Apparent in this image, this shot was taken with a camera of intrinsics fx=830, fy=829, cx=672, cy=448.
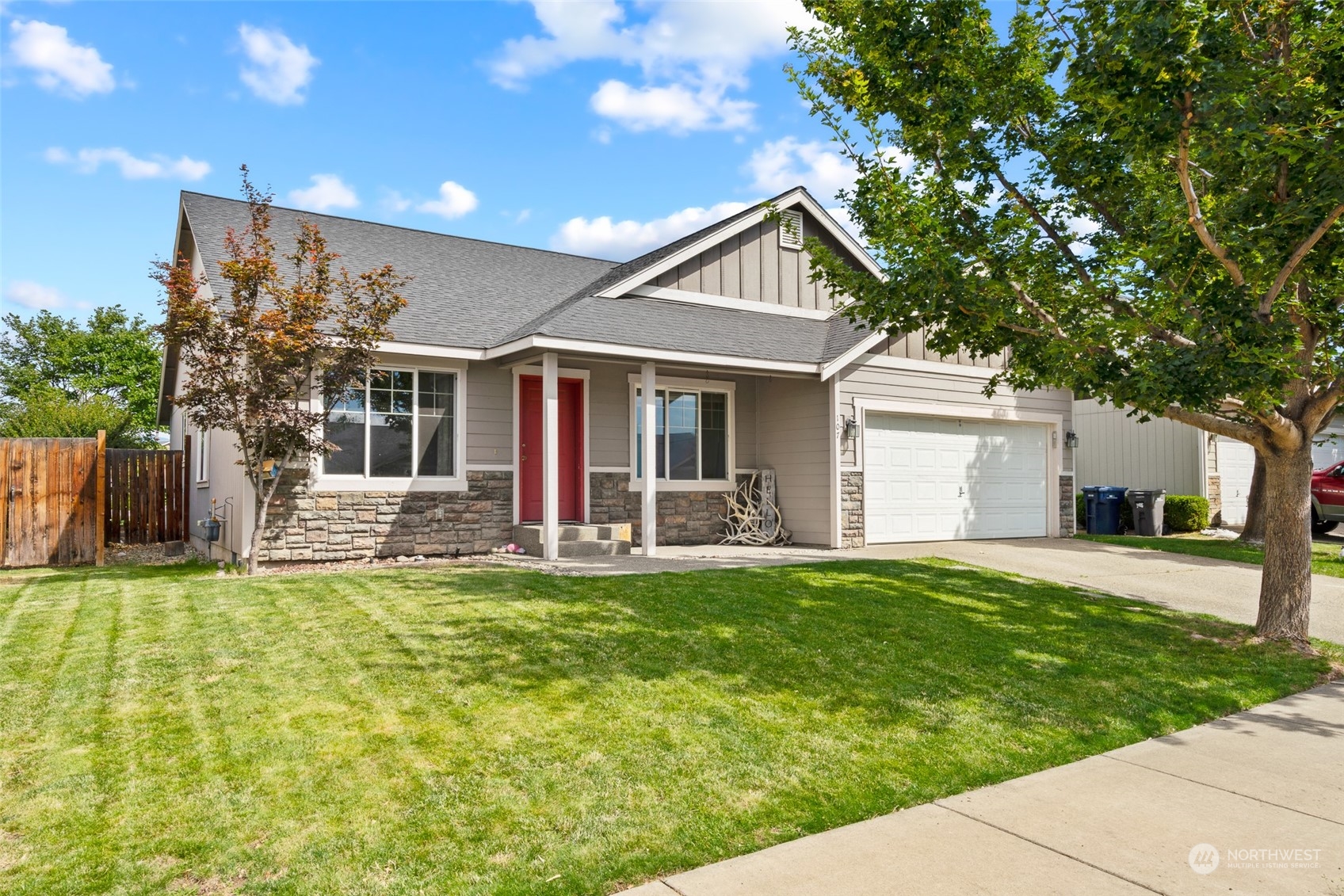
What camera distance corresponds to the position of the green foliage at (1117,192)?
5754mm

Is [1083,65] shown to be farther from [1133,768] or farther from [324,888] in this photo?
[324,888]

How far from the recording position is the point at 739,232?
13836 mm

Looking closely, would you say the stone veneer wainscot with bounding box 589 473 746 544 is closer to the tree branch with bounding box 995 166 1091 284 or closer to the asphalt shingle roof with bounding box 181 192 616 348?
the asphalt shingle roof with bounding box 181 192 616 348

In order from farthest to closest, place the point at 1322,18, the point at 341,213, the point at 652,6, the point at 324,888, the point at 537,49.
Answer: the point at 341,213 < the point at 537,49 < the point at 652,6 < the point at 1322,18 < the point at 324,888

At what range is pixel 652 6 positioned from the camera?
32.9ft

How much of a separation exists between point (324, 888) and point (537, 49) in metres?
10.6

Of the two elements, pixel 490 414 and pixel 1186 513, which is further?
pixel 1186 513

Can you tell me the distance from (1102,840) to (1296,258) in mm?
4998

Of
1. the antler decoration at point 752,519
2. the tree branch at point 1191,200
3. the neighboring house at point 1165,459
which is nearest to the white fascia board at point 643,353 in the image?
the antler decoration at point 752,519

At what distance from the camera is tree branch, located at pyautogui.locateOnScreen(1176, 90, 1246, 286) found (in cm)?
585

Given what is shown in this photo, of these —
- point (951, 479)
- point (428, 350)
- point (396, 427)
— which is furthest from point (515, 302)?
point (951, 479)

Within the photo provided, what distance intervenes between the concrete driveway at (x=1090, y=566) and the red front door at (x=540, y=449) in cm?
123

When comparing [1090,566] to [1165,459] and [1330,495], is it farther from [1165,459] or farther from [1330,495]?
[1330,495]

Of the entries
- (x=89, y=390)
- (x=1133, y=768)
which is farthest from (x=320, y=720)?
(x=89, y=390)
